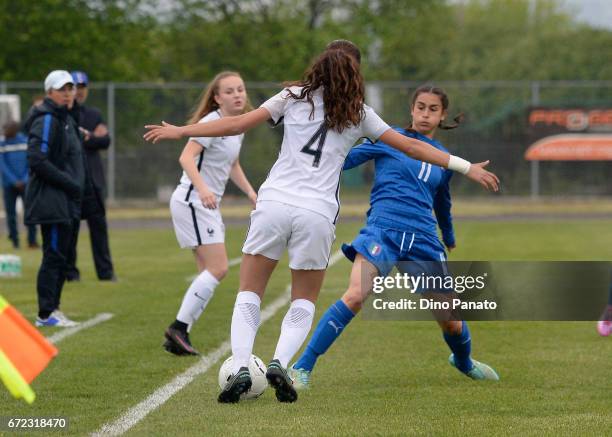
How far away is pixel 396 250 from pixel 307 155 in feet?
3.45

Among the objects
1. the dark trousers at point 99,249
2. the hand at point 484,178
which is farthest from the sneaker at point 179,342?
the dark trousers at point 99,249

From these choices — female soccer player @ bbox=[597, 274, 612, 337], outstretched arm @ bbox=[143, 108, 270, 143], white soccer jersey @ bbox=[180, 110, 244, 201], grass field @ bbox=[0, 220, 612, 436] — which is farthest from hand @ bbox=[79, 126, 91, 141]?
outstretched arm @ bbox=[143, 108, 270, 143]

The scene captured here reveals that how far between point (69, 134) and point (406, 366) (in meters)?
3.74

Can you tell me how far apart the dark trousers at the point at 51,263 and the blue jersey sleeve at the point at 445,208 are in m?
3.62

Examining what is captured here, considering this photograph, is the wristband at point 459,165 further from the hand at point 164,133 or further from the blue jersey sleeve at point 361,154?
the hand at point 164,133

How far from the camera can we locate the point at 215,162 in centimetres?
917

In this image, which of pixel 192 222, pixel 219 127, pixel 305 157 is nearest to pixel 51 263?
pixel 192 222

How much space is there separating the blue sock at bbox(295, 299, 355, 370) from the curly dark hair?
48.9 inches

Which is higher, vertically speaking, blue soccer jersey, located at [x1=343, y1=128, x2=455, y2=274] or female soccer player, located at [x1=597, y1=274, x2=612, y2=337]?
blue soccer jersey, located at [x1=343, y1=128, x2=455, y2=274]

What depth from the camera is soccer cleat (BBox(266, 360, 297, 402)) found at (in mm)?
6844

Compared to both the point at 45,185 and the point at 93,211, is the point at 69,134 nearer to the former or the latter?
the point at 45,185

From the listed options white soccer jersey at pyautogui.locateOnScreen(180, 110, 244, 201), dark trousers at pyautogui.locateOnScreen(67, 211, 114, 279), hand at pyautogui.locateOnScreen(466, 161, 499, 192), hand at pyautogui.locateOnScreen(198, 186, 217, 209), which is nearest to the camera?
hand at pyautogui.locateOnScreen(466, 161, 499, 192)

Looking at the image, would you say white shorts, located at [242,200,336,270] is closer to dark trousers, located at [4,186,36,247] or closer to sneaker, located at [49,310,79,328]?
sneaker, located at [49,310,79,328]

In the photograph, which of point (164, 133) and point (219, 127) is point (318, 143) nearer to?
point (219, 127)
